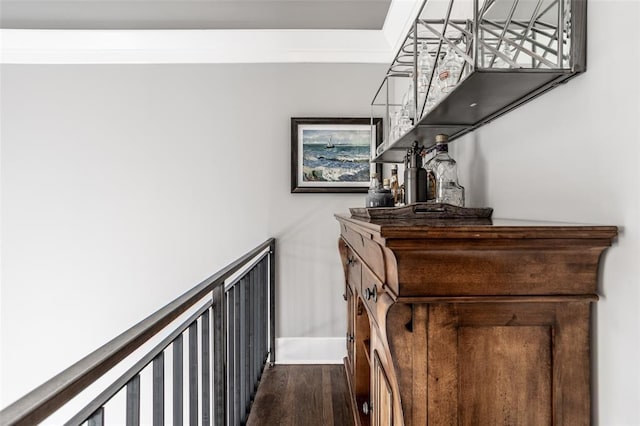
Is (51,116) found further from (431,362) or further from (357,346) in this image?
(431,362)

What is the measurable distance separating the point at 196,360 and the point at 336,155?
5.96 ft

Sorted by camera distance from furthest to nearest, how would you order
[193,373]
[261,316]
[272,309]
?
[272,309] < [261,316] < [193,373]

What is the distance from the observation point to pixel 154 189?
2578 millimetres

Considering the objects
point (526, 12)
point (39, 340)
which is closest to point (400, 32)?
point (526, 12)

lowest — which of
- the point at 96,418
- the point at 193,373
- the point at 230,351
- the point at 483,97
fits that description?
the point at 230,351

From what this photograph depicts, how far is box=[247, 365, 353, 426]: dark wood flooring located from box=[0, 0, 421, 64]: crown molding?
2134mm

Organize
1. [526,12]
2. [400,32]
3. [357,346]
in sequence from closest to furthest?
1. [526,12]
2. [357,346]
3. [400,32]

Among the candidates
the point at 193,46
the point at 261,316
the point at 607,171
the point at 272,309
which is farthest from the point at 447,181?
the point at 193,46

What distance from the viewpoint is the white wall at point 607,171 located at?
2.24 ft

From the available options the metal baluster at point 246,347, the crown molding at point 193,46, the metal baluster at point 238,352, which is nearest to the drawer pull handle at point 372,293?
the metal baluster at point 238,352

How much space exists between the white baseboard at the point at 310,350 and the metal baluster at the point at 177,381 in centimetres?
169

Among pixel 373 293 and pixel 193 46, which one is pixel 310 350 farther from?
pixel 193 46

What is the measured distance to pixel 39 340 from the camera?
2.54 metres

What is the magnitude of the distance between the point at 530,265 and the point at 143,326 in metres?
0.78
